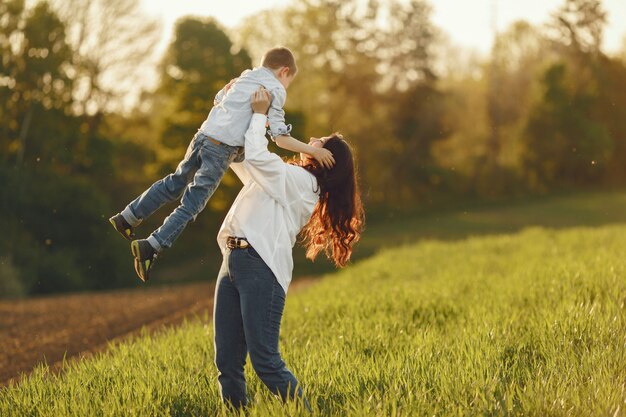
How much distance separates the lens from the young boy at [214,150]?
456 cm

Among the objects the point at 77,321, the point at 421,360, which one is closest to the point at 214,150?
the point at 421,360

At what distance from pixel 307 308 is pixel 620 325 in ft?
13.9

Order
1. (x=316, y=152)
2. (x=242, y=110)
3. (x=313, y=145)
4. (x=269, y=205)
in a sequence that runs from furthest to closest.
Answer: (x=242, y=110) < (x=313, y=145) < (x=316, y=152) < (x=269, y=205)

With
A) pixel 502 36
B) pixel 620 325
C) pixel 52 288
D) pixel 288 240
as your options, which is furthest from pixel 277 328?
pixel 502 36

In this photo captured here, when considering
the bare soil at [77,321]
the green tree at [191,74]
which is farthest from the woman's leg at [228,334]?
the green tree at [191,74]

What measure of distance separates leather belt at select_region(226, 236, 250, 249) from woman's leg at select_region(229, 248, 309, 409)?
3cm

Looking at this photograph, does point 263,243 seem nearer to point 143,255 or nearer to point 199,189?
point 143,255

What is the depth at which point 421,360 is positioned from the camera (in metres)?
5.30

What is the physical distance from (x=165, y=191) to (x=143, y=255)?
1.88 ft

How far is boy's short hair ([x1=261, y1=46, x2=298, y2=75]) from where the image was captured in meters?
4.64

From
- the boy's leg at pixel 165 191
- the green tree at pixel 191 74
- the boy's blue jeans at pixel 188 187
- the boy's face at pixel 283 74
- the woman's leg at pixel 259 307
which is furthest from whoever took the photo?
the green tree at pixel 191 74

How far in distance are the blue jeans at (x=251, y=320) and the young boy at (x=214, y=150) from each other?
0.56 m

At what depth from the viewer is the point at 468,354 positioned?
17.8 ft

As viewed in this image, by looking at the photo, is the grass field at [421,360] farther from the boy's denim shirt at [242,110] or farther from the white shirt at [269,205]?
the boy's denim shirt at [242,110]
